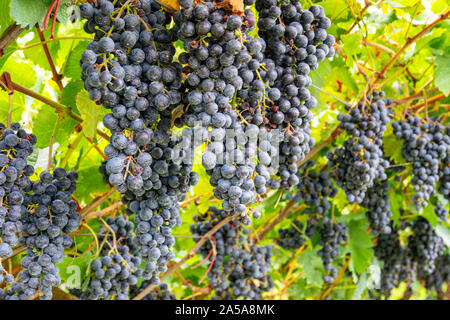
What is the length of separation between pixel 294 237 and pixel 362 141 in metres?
0.93

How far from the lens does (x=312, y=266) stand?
2719 mm

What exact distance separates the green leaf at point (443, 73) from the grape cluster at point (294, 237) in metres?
1.12

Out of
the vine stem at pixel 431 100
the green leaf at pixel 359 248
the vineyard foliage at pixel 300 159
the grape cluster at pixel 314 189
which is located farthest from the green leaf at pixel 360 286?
the vine stem at pixel 431 100

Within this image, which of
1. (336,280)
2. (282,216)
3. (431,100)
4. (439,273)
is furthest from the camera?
(439,273)

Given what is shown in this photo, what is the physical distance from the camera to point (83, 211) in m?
1.60

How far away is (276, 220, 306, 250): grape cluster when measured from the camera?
2.54 m

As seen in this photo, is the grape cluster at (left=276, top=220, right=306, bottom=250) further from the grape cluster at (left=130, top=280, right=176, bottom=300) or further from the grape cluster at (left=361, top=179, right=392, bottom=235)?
the grape cluster at (left=130, top=280, right=176, bottom=300)

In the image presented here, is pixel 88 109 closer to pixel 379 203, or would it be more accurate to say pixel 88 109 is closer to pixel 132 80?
pixel 132 80

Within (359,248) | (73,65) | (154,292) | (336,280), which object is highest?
(73,65)

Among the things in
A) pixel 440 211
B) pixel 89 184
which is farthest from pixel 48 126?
pixel 440 211

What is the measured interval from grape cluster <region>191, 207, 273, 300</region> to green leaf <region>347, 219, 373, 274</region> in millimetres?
590
